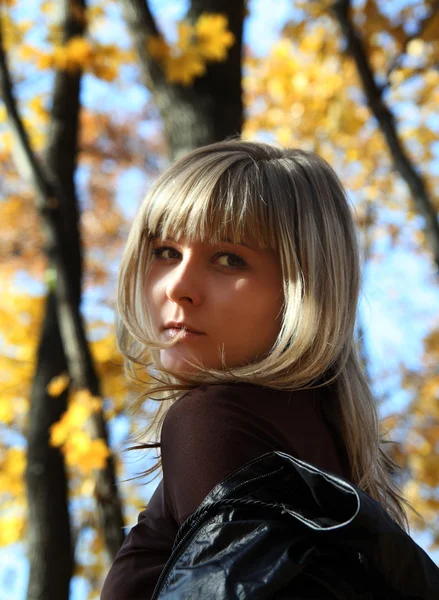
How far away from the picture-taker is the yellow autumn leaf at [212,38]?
3029 mm

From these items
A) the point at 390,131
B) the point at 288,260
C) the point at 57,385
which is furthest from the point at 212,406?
the point at 390,131

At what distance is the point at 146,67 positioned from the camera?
335cm

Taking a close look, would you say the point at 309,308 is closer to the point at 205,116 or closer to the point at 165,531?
the point at 165,531

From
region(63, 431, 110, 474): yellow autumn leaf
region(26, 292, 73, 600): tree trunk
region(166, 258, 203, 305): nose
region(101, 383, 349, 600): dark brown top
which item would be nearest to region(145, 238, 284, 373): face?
region(166, 258, 203, 305): nose

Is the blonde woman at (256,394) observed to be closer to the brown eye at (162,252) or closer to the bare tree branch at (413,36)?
the brown eye at (162,252)

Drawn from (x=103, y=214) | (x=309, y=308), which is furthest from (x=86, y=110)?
(x=309, y=308)

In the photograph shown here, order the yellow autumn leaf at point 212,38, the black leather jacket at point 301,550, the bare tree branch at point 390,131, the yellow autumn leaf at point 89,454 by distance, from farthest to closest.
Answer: the bare tree branch at point 390,131
the yellow autumn leaf at point 212,38
the yellow autumn leaf at point 89,454
the black leather jacket at point 301,550

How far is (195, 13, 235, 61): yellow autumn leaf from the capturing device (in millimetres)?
3029

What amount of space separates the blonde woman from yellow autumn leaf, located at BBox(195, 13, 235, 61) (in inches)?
63.5

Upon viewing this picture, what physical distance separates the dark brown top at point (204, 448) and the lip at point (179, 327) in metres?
0.16

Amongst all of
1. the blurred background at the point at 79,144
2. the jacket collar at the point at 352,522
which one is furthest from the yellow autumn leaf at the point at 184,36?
the jacket collar at the point at 352,522

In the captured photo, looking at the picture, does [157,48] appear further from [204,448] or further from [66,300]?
[204,448]

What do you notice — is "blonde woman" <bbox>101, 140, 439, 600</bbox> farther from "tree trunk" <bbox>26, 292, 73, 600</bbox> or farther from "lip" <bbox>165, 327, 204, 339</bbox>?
"tree trunk" <bbox>26, 292, 73, 600</bbox>

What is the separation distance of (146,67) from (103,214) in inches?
360
